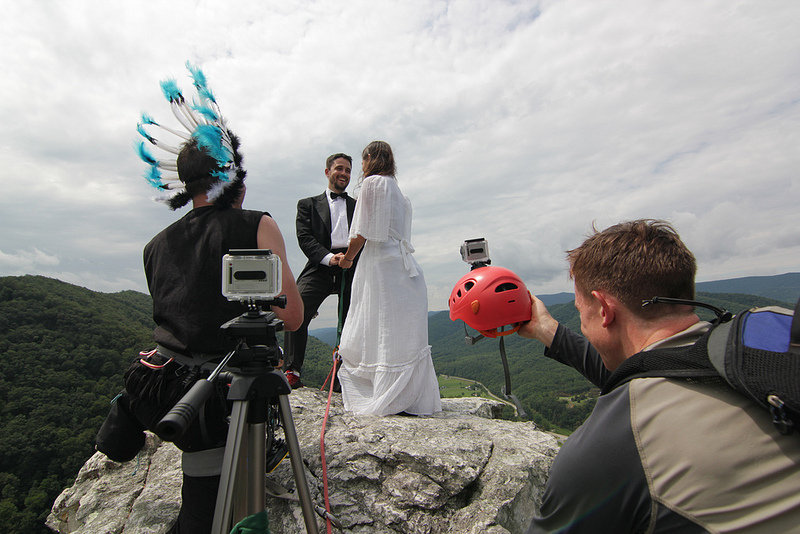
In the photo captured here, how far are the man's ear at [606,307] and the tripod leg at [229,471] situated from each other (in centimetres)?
186

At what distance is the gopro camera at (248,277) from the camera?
204 centimetres

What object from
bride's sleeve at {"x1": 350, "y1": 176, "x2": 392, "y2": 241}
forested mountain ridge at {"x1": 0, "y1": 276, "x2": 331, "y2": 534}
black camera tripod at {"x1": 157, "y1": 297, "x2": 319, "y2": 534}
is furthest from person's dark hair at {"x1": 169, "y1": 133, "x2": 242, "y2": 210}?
forested mountain ridge at {"x1": 0, "y1": 276, "x2": 331, "y2": 534}

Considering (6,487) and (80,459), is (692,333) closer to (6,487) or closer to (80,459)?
(80,459)

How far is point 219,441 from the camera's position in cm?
230

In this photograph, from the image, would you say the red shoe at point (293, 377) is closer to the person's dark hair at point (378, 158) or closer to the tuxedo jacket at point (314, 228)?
the tuxedo jacket at point (314, 228)

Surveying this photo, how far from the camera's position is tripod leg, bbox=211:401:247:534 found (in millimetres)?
1762

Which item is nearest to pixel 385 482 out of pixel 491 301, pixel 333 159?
pixel 491 301

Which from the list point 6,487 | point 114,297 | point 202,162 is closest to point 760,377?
point 202,162

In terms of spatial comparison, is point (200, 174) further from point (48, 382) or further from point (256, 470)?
point (48, 382)

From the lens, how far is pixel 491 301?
2600 mm

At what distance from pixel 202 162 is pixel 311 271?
3.11 m

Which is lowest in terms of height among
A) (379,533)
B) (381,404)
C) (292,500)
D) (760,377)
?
(379,533)

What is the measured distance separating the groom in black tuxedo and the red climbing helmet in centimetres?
285

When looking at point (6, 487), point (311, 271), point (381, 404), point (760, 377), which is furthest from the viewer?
point (6, 487)
